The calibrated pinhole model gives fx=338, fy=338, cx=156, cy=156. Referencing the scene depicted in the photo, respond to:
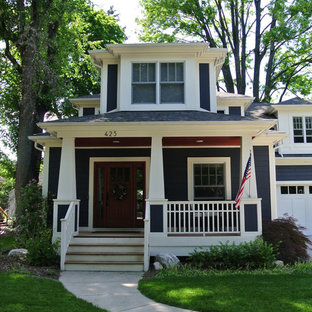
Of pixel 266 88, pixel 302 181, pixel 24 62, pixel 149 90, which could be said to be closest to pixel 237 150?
pixel 149 90

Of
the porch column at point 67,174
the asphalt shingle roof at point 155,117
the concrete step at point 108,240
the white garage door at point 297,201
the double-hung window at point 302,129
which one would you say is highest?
the double-hung window at point 302,129

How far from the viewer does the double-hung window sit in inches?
578

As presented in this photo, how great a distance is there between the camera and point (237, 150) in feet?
36.0

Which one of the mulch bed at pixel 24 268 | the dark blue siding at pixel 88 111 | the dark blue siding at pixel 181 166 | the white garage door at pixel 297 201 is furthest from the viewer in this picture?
the white garage door at pixel 297 201

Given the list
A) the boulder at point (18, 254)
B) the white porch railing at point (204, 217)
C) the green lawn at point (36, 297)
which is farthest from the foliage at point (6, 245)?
the white porch railing at point (204, 217)

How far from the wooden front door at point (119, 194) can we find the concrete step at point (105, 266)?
2977 millimetres

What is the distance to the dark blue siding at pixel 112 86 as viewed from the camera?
11.1m

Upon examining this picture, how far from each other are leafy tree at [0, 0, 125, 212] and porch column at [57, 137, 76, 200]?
3039 millimetres

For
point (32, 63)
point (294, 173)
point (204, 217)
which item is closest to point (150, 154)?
point (204, 217)

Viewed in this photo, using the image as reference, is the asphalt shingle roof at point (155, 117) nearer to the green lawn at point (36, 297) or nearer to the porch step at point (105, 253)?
the porch step at point (105, 253)

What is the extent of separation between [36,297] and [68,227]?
305 centimetres

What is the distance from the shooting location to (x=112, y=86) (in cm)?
1125

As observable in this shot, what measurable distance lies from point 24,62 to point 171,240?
31.8 feet

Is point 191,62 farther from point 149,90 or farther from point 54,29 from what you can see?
point 54,29
